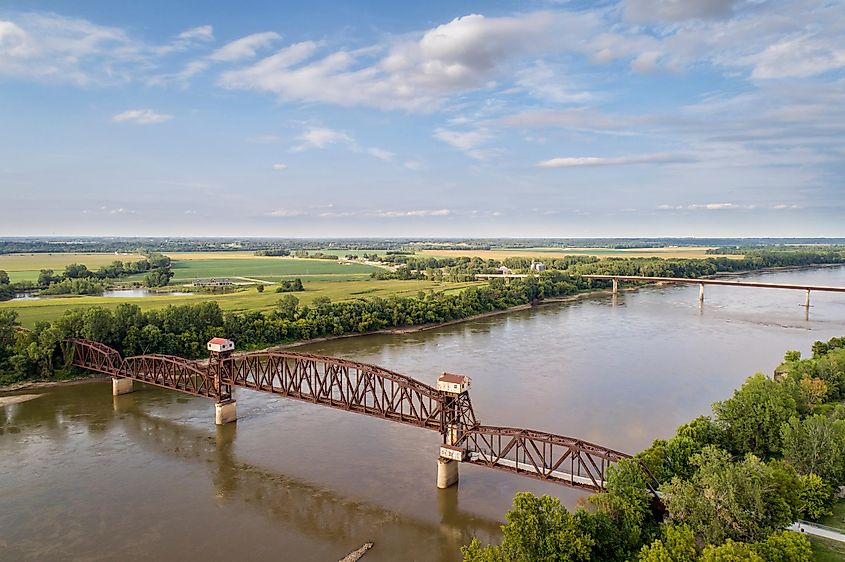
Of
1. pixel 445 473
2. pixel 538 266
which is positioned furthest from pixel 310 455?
pixel 538 266

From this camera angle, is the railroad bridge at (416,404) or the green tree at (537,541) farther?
the railroad bridge at (416,404)

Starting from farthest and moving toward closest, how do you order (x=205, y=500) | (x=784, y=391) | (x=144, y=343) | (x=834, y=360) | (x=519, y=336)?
1. (x=519, y=336)
2. (x=144, y=343)
3. (x=834, y=360)
4. (x=784, y=391)
5. (x=205, y=500)

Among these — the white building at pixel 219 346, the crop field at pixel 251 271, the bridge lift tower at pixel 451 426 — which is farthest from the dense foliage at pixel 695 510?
the crop field at pixel 251 271

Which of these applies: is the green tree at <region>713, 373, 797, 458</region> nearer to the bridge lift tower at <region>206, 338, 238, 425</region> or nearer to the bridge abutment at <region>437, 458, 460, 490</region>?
the bridge abutment at <region>437, 458, 460, 490</region>

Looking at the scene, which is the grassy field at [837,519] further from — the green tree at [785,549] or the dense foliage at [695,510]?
the green tree at [785,549]

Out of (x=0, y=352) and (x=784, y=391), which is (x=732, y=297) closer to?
(x=784, y=391)

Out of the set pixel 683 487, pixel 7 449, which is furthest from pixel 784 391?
pixel 7 449

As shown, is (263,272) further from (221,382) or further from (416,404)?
(221,382)

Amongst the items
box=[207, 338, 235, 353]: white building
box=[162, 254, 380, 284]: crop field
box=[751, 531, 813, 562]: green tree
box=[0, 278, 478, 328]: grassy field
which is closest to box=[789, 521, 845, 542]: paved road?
box=[751, 531, 813, 562]: green tree
